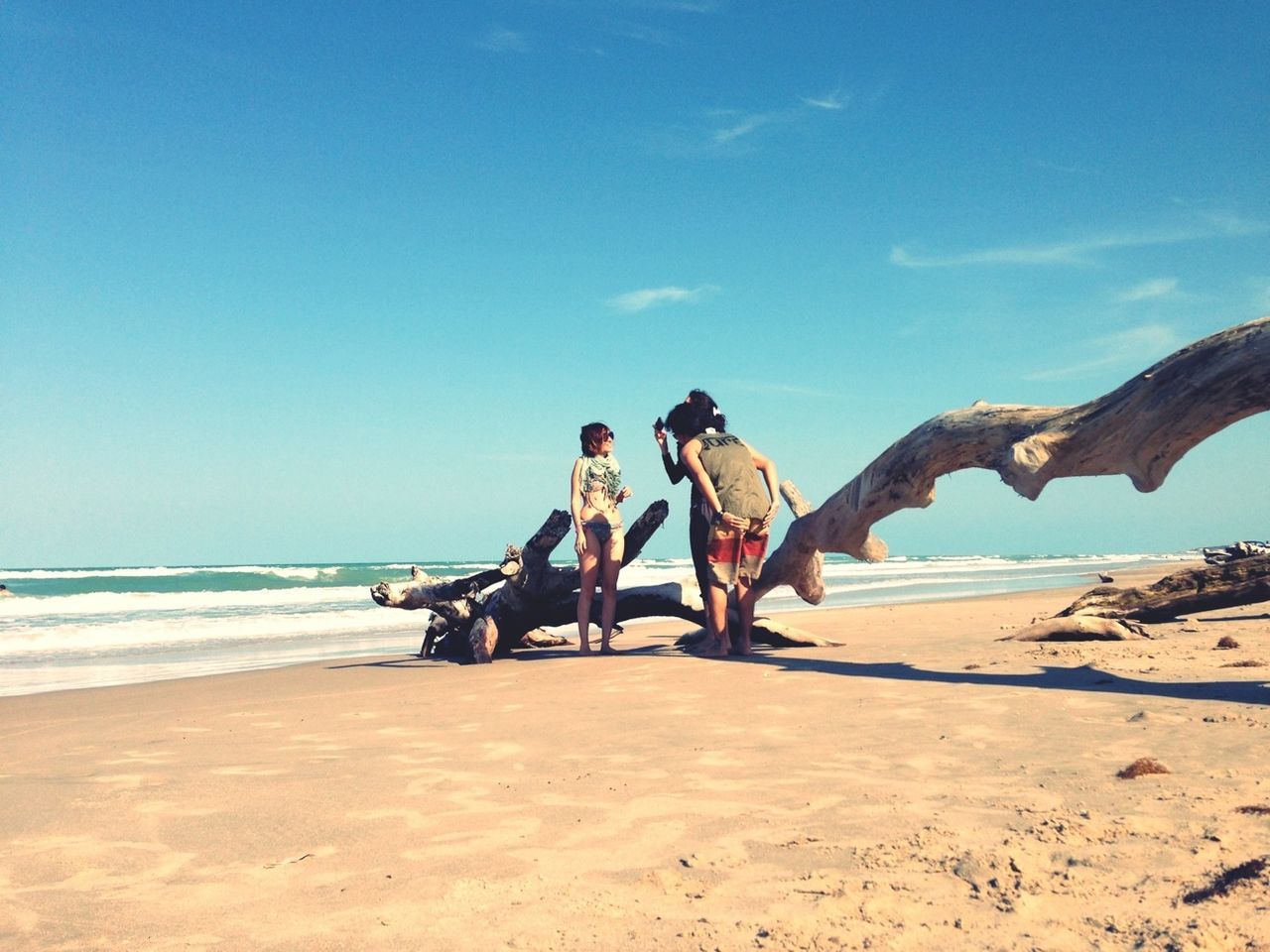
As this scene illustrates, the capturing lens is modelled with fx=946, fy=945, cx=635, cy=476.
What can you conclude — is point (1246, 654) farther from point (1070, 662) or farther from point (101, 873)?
point (101, 873)

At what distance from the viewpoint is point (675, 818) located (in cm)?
306

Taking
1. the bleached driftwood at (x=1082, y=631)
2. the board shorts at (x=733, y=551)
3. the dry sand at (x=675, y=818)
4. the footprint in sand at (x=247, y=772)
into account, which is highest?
the board shorts at (x=733, y=551)

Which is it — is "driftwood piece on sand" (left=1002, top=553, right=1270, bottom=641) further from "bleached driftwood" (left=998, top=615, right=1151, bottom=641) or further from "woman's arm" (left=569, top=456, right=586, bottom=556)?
"woman's arm" (left=569, top=456, right=586, bottom=556)

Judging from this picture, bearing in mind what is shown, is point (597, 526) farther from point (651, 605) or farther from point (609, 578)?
point (651, 605)

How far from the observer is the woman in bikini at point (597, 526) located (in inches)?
314

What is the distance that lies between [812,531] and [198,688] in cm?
502

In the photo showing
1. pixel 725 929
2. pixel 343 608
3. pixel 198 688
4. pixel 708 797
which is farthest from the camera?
pixel 343 608

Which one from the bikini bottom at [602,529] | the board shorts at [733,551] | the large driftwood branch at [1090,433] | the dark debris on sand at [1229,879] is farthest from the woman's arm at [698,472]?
the dark debris on sand at [1229,879]

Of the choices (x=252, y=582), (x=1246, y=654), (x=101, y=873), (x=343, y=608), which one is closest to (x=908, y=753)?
(x=101, y=873)

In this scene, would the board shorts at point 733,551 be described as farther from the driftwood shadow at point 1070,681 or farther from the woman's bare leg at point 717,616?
the driftwood shadow at point 1070,681

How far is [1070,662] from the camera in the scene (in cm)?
592

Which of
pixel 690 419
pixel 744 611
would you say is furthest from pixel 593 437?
pixel 744 611

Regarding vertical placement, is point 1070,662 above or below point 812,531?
below

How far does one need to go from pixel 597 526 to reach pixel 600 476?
17.0 inches
